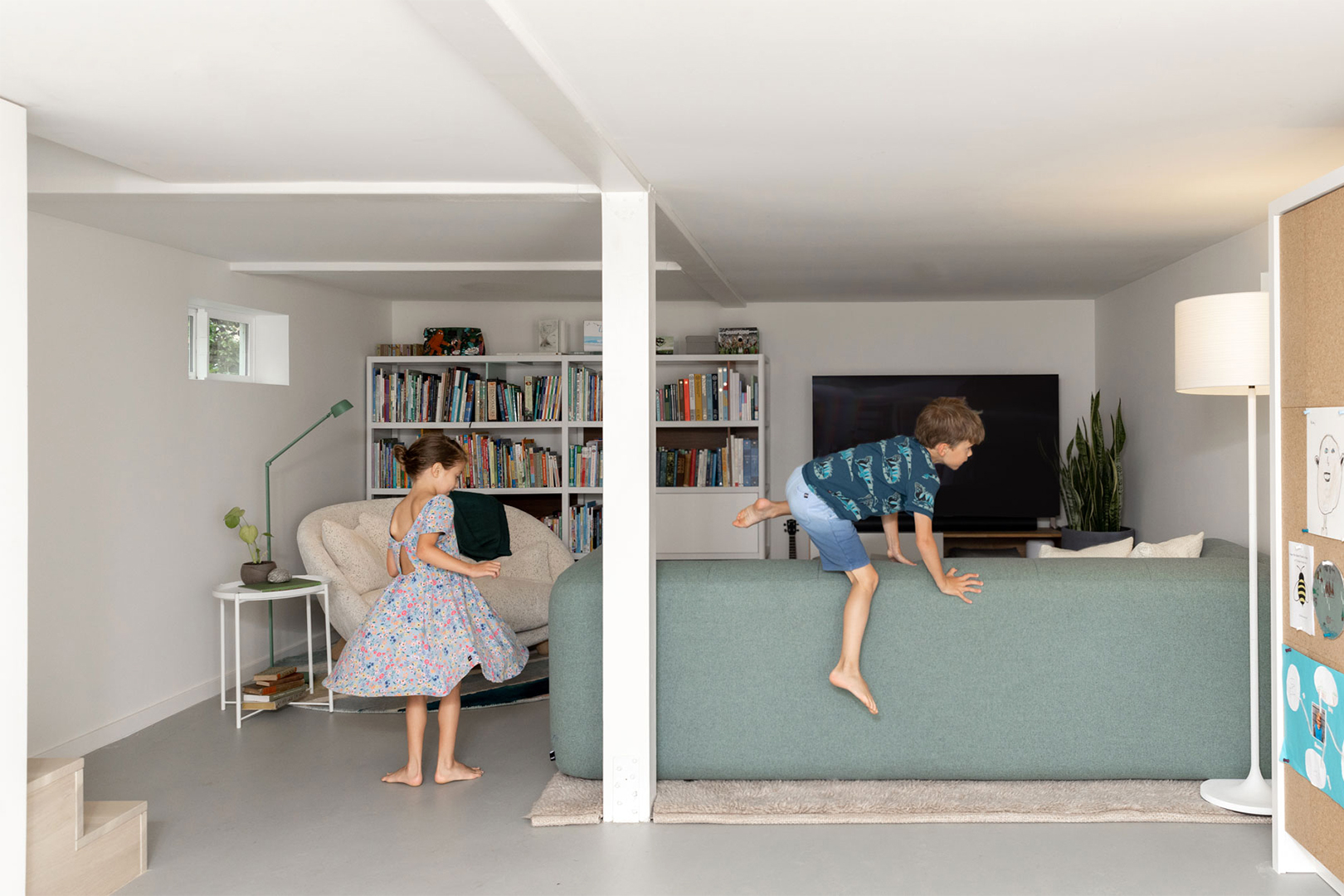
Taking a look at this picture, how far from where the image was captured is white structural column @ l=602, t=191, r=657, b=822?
303cm

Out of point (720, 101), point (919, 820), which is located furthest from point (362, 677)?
point (720, 101)

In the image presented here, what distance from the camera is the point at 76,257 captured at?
3.73 m

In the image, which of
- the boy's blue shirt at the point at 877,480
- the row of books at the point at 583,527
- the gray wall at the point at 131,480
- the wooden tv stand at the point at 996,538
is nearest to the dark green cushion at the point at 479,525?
the gray wall at the point at 131,480

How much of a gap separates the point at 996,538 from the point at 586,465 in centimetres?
258

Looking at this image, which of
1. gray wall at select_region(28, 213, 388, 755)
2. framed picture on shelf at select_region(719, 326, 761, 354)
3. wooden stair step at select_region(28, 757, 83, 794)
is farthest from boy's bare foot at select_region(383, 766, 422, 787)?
framed picture on shelf at select_region(719, 326, 761, 354)

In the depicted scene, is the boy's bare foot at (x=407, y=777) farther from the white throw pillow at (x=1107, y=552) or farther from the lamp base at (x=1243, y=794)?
the lamp base at (x=1243, y=794)

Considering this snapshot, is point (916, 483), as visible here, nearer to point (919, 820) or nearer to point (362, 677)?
point (919, 820)

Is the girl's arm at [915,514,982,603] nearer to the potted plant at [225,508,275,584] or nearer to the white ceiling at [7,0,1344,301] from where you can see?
the white ceiling at [7,0,1344,301]

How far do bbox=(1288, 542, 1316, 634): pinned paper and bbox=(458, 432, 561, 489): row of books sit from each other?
14.1 feet

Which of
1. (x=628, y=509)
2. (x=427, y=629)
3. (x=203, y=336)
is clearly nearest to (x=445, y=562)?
(x=427, y=629)

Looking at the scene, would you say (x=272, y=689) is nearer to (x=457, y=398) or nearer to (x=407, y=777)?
(x=407, y=777)

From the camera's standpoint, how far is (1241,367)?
2.94 m

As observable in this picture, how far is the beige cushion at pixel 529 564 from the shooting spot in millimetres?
5422

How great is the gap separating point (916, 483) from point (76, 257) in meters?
3.15
